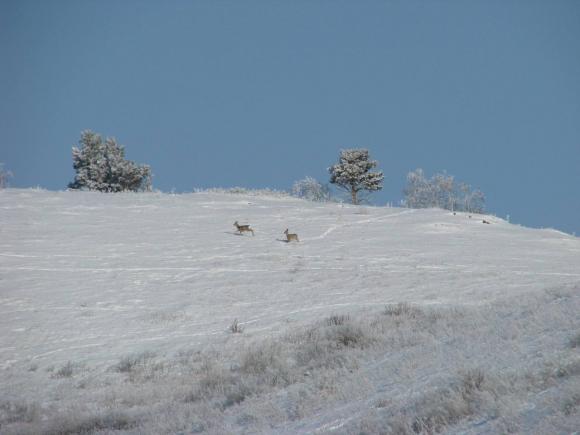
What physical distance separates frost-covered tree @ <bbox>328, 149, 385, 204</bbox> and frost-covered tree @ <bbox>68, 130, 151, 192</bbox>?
17924mm

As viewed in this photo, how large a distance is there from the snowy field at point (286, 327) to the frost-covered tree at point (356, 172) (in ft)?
69.4

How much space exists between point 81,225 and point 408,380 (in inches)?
828

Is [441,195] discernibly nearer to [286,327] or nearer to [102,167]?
[102,167]

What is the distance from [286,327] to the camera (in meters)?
11.7

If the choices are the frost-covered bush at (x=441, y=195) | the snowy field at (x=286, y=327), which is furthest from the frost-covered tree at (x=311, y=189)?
the snowy field at (x=286, y=327)

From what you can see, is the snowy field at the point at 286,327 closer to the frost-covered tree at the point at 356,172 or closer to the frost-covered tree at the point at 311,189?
the frost-covered tree at the point at 356,172

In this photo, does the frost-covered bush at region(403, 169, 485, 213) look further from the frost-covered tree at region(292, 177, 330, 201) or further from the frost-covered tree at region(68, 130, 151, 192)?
the frost-covered tree at region(68, 130, 151, 192)

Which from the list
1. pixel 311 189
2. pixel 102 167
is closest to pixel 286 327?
pixel 102 167

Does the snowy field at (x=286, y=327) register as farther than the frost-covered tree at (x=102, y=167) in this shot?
No

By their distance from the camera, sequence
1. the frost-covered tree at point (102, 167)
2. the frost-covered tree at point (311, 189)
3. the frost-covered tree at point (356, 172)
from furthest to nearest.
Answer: the frost-covered tree at point (311, 189), the frost-covered tree at point (102, 167), the frost-covered tree at point (356, 172)

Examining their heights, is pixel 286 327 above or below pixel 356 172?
below

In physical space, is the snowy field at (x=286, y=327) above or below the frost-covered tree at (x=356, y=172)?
below

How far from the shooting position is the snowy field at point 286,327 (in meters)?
5.46

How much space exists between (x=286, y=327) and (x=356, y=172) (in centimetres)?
3652
